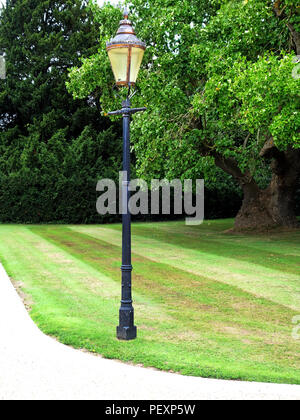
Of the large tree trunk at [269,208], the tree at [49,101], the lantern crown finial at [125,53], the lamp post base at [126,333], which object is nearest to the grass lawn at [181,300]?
the lamp post base at [126,333]

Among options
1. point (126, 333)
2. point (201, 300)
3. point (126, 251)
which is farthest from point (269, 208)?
point (126, 333)

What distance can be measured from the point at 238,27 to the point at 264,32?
49.8 inches

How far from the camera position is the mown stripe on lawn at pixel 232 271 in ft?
32.9

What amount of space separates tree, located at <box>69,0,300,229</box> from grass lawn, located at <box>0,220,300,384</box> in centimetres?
398

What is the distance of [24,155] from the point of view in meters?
32.2

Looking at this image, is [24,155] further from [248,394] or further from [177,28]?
[248,394]

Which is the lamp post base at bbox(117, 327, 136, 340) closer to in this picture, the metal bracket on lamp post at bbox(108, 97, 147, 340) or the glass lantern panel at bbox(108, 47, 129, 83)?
the metal bracket on lamp post at bbox(108, 97, 147, 340)

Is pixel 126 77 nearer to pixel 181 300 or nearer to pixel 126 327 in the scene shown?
pixel 126 327

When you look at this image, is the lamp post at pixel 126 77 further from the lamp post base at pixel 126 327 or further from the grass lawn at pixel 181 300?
A: the grass lawn at pixel 181 300

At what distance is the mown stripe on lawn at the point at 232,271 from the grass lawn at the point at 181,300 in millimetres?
24

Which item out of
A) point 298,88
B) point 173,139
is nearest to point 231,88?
point 298,88

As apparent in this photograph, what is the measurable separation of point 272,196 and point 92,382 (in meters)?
19.5

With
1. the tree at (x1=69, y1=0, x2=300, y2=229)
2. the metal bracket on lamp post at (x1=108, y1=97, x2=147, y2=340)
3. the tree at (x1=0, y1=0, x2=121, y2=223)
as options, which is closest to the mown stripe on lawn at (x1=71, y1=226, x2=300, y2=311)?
the metal bracket on lamp post at (x1=108, y1=97, x2=147, y2=340)

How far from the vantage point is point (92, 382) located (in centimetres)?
500
